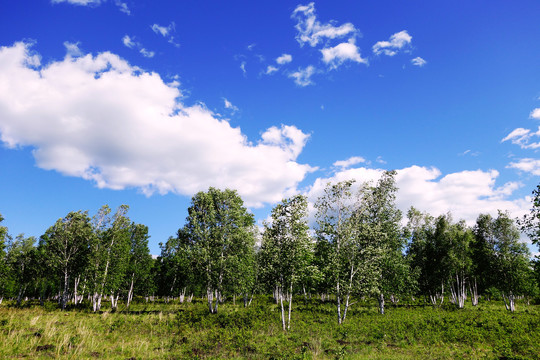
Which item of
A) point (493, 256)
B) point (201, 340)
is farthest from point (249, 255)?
point (493, 256)

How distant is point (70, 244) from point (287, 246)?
4042 cm

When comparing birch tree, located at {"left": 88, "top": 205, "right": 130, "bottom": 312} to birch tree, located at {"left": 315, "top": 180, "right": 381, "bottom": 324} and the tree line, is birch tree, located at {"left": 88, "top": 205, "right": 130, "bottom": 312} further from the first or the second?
birch tree, located at {"left": 315, "top": 180, "right": 381, "bottom": 324}

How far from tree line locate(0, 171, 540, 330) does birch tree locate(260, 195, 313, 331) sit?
0.10 metres

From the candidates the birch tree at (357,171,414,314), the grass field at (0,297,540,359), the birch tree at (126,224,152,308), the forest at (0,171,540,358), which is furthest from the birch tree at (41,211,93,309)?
the birch tree at (357,171,414,314)

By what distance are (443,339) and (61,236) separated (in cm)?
5353

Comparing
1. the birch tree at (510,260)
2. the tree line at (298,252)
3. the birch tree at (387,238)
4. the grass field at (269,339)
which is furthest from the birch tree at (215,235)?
the birch tree at (510,260)

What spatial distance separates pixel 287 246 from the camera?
26.4 metres

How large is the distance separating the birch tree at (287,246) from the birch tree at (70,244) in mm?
33987

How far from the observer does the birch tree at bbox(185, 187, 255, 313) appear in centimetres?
3631

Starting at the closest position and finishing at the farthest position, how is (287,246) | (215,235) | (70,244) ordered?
(287,246) → (215,235) → (70,244)

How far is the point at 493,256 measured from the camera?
48.7 m

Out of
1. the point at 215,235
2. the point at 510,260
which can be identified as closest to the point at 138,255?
the point at 215,235

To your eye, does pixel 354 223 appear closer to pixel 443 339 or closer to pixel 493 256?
pixel 443 339

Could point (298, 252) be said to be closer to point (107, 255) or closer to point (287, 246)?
point (287, 246)
